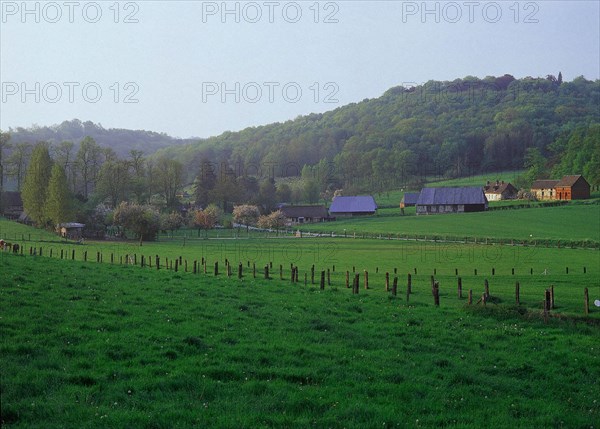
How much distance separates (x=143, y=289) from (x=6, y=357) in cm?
1042

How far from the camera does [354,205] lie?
12838 centimetres

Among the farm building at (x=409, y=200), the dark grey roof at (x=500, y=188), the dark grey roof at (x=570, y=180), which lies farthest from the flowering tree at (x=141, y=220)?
the dark grey roof at (x=500, y=188)

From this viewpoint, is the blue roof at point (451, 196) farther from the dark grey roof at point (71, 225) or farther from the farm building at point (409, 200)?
the dark grey roof at point (71, 225)

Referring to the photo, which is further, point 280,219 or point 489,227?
point 280,219

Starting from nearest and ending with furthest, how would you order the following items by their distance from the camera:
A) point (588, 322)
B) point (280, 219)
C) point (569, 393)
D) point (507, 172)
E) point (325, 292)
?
point (569, 393), point (588, 322), point (325, 292), point (280, 219), point (507, 172)

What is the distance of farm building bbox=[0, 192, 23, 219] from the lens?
Result: 99000 millimetres

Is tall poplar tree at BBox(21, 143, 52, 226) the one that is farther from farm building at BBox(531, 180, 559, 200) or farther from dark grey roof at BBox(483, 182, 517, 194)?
dark grey roof at BBox(483, 182, 517, 194)

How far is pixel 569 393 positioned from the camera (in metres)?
11.0

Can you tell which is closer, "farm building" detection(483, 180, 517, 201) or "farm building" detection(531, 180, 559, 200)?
"farm building" detection(531, 180, 559, 200)

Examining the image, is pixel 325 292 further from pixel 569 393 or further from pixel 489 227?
pixel 489 227

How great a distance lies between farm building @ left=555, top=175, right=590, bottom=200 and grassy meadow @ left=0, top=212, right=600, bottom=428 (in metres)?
96.8

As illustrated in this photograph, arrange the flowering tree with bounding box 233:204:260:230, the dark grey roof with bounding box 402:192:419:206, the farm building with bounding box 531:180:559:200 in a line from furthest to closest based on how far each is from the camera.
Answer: the dark grey roof with bounding box 402:192:419:206 → the farm building with bounding box 531:180:559:200 → the flowering tree with bounding box 233:204:260:230

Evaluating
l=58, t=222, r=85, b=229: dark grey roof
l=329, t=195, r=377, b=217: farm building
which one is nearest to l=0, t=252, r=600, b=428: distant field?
l=58, t=222, r=85, b=229: dark grey roof

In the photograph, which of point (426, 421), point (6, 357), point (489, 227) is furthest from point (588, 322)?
point (489, 227)
